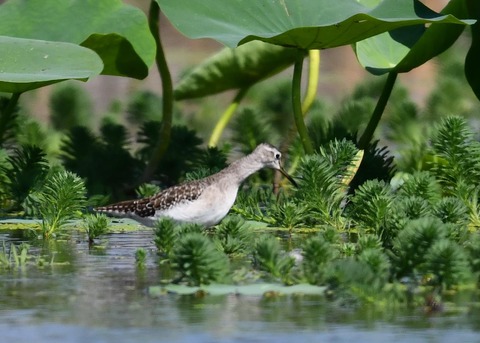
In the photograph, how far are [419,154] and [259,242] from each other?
417 centimetres

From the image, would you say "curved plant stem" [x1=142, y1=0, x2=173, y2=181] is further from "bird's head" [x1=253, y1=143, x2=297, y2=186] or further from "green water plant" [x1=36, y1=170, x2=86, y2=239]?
"green water plant" [x1=36, y1=170, x2=86, y2=239]

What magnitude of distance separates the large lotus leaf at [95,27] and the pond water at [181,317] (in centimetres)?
219

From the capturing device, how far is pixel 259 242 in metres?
5.32

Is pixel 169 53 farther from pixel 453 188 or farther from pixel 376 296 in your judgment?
pixel 376 296

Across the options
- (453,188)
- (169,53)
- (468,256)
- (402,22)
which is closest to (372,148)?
(453,188)

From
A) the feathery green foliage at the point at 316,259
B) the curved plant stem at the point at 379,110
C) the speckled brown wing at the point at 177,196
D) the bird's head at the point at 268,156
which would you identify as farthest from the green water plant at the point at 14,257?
the curved plant stem at the point at 379,110

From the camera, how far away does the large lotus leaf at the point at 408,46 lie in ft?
23.7

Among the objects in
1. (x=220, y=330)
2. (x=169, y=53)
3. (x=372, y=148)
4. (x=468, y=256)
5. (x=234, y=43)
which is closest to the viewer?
(x=220, y=330)

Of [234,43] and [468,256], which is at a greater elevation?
[234,43]

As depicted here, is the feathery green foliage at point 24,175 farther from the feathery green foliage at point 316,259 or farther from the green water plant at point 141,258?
the feathery green foliage at point 316,259

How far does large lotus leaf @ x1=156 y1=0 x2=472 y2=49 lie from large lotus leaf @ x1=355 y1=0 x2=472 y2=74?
0.19 metres

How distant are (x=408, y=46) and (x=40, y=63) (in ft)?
7.07

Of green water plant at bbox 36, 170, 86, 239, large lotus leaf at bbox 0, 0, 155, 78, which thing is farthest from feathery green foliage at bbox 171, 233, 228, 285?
large lotus leaf at bbox 0, 0, 155, 78

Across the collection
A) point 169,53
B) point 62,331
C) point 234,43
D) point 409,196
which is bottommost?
point 62,331
